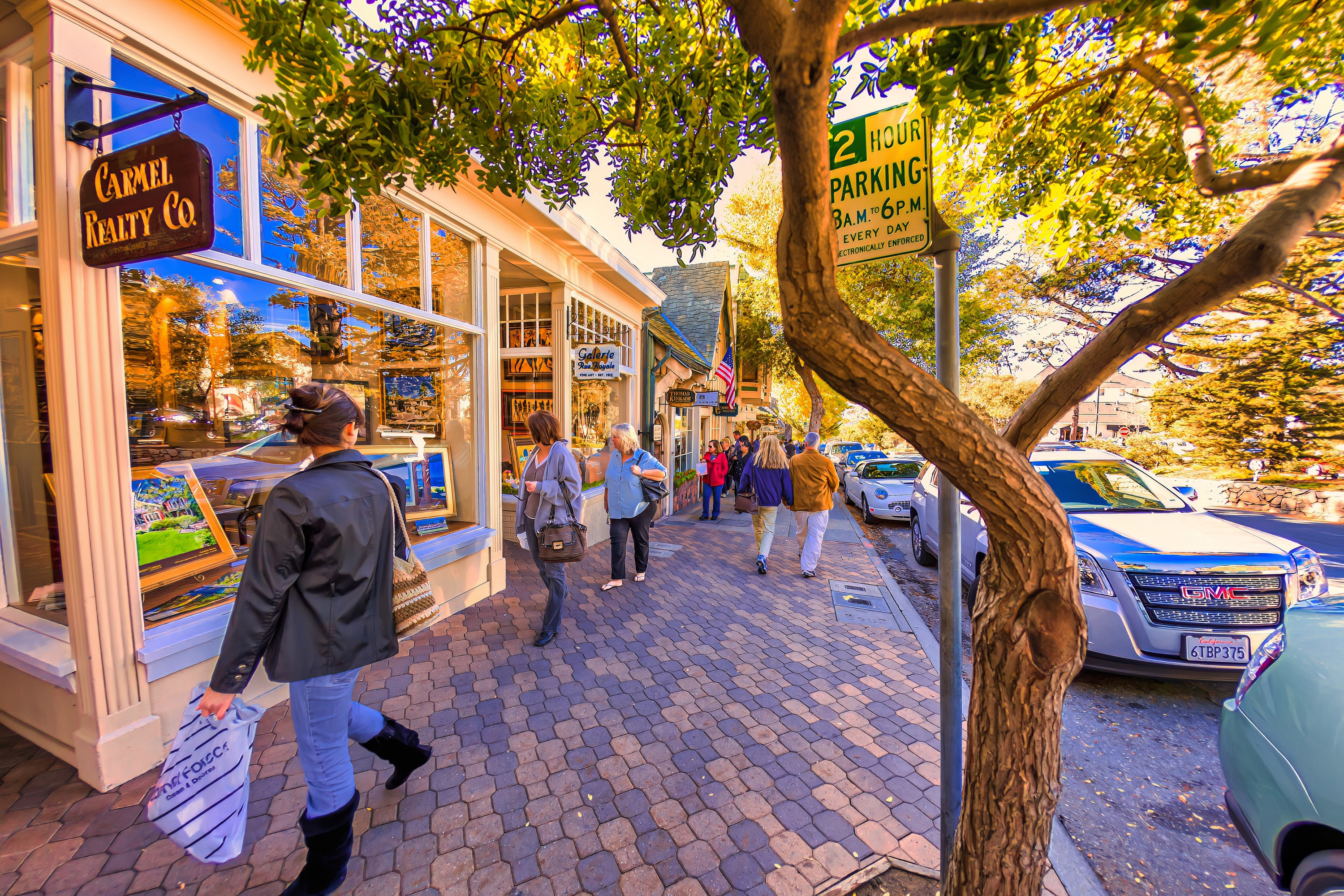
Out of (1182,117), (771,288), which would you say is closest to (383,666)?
(1182,117)

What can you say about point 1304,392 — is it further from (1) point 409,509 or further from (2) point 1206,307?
(1) point 409,509

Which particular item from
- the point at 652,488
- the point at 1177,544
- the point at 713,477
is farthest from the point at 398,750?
the point at 713,477

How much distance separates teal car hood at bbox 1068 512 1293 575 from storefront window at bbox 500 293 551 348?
6.78 m

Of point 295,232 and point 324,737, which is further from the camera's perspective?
point 295,232

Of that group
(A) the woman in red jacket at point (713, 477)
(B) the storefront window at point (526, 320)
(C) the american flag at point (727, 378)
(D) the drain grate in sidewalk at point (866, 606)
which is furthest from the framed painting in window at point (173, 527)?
(C) the american flag at point (727, 378)

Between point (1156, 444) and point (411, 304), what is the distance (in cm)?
2320

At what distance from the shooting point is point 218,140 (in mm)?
3311

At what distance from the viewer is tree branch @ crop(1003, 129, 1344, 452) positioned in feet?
4.34

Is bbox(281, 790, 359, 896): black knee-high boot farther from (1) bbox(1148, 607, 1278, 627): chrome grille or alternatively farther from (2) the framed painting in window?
(1) bbox(1148, 607, 1278, 627): chrome grille

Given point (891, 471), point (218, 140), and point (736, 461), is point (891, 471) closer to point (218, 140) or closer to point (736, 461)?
point (736, 461)

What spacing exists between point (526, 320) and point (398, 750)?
6.29m

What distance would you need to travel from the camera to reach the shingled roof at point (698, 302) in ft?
49.6

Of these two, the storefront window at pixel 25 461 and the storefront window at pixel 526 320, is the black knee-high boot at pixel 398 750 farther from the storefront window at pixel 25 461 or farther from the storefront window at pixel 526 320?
the storefront window at pixel 526 320

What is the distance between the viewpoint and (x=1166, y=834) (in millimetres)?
2510
